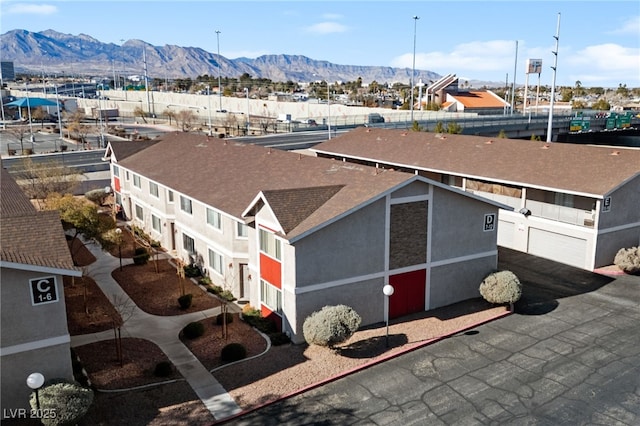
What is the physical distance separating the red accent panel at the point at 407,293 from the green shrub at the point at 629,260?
45.8 ft

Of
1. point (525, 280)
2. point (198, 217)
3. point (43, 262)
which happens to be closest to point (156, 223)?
point (198, 217)

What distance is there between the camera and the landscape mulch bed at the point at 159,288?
1078 inches

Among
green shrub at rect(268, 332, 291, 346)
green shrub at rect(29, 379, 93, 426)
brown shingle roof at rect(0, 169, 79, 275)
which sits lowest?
green shrub at rect(268, 332, 291, 346)

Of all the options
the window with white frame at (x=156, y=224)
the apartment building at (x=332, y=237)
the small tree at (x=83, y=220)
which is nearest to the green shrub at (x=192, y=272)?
the apartment building at (x=332, y=237)

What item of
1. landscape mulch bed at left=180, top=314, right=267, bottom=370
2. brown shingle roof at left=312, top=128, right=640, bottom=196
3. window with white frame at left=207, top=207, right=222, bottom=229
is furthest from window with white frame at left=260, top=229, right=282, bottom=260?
brown shingle roof at left=312, top=128, right=640, bottom=196

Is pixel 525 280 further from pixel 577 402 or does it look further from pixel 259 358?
pixel 259 358

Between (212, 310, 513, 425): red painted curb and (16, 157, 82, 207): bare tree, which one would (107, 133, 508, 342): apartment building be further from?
(16, 157, 82, 207): bare tree

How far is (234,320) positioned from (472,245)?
41.0 feet

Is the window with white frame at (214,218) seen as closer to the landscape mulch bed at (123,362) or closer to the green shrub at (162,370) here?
the landscape mulch bed at (123,362)

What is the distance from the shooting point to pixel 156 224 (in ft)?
128

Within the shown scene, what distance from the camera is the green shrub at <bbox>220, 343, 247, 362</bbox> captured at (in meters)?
21.5

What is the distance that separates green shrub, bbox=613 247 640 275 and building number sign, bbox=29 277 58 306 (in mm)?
30242

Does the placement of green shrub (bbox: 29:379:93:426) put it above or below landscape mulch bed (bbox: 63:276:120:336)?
above

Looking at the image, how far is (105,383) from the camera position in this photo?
19.8 metres
